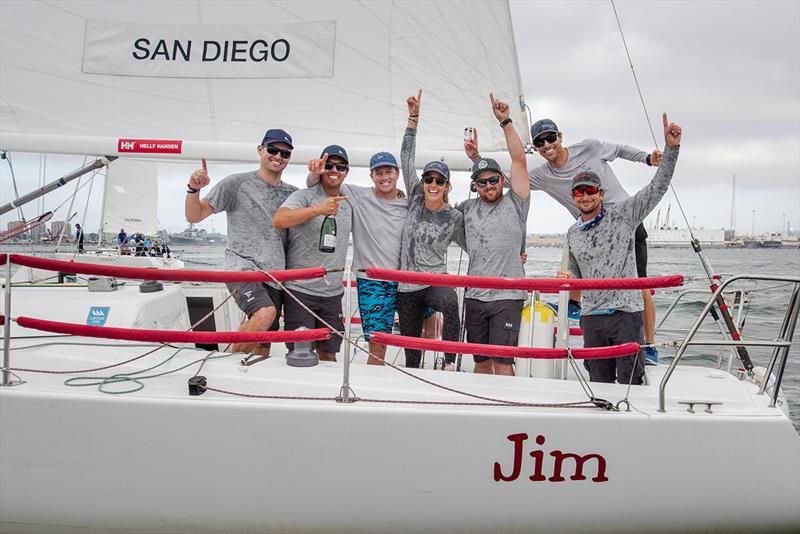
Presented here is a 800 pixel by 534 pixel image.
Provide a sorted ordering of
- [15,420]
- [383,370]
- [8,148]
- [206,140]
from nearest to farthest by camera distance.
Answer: [15,420]
[383,370]
[8,148]
[206,140]

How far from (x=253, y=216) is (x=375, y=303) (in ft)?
2.82

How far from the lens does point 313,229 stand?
3.29m

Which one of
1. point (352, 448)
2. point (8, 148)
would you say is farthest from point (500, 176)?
point (8, 148)

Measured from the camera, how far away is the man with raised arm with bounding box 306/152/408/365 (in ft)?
10.6

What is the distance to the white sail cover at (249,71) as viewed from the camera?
423cm

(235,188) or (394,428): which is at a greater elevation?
(235,188)

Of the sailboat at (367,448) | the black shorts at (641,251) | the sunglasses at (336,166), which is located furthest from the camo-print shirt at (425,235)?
the black shorts at (641,251)

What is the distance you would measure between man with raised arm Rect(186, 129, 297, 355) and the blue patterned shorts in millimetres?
475

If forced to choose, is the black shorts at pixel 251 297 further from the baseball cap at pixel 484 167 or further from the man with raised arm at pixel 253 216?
the baseball cap at pixel 484 167

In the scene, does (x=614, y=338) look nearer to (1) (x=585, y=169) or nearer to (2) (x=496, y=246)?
(2) (x=496, y=246)

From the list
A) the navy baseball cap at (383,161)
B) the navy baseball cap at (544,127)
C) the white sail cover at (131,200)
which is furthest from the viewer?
the white sail cover at (131,200)

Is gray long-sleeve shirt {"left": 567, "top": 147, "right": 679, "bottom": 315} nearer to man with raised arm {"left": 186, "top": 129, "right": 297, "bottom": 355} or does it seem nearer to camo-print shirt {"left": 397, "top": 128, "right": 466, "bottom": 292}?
camo-print shirt {"left": 397, "top": 128, "right": 466, "bottom": 292}

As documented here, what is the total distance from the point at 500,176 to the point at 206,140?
7.95 feet
